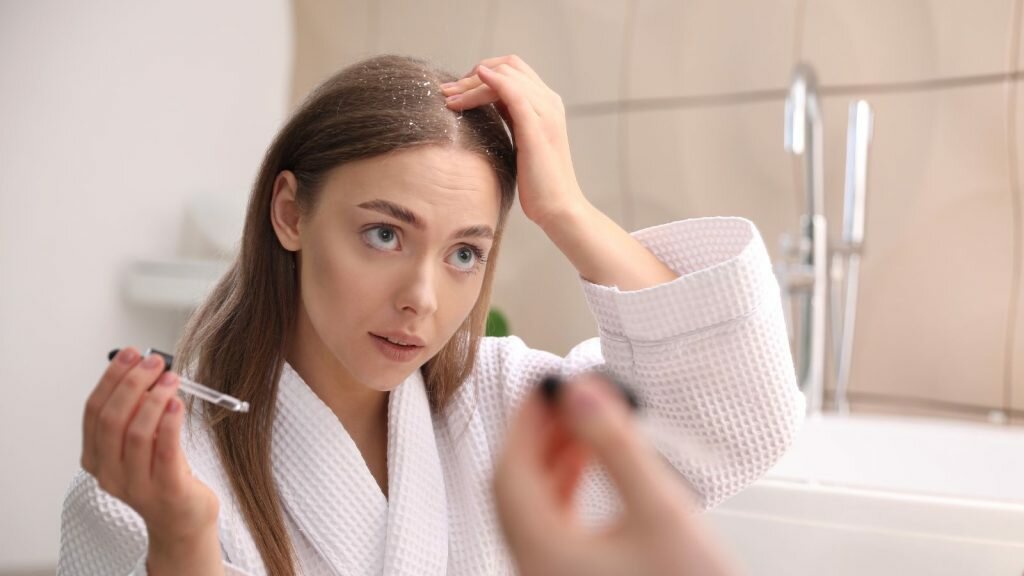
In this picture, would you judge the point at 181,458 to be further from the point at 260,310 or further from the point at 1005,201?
the point at 1005,201

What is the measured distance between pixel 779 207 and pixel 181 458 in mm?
1626

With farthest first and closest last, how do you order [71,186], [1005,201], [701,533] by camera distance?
[71,186]
[1005,201]
[701,533]

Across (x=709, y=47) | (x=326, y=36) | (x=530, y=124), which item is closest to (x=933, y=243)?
(x=709, y=47)

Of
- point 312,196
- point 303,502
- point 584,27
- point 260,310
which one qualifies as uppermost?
point 584,27

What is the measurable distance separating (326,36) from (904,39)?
1371 millimetres

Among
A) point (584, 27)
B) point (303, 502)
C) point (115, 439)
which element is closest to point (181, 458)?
point (115, 439)

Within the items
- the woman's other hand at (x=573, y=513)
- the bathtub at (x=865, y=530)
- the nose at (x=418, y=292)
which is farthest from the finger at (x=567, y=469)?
the bathtub at (x=865, y=530)

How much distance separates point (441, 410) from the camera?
1.11 metres

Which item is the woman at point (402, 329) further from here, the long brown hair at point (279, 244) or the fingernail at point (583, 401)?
the fingernail at point (583, 401)

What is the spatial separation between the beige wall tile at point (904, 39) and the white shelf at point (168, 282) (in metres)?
1.31

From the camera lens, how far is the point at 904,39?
196cm

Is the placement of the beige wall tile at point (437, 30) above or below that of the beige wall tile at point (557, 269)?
above

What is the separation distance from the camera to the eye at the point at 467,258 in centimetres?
94

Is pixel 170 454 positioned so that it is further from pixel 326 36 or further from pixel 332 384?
pixel 326 36
